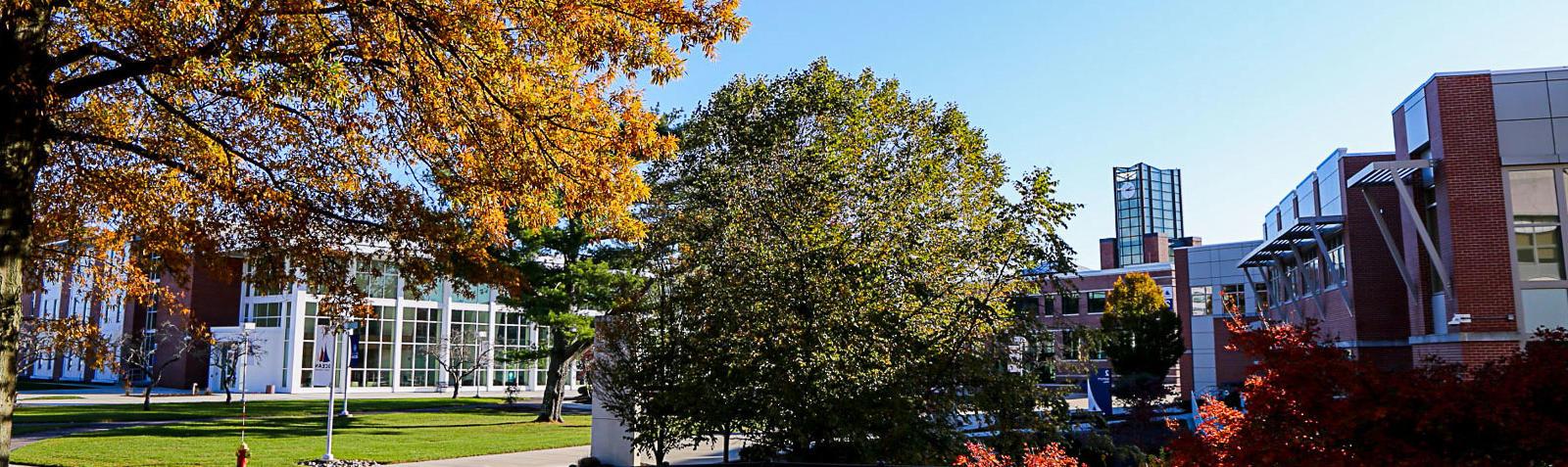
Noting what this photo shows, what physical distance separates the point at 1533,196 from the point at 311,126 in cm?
2642

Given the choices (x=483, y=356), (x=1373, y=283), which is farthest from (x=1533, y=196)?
(x=483, y=356)

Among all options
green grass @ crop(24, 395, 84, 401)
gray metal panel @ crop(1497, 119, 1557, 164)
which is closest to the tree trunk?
gray metal panel @ crop(1497, 119, 1557, 164)

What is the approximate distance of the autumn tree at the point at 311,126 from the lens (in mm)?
8398

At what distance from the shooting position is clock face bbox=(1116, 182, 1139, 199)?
516ft

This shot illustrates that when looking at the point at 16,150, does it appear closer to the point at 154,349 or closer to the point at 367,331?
the point at 367,331

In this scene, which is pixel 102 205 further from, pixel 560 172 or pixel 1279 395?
pixel 1279 395

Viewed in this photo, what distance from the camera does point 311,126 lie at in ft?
37.3

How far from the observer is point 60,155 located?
11.1 metres

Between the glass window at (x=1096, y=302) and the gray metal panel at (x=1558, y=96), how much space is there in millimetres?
56695

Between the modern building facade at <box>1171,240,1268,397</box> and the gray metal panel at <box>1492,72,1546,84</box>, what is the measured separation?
31.7m

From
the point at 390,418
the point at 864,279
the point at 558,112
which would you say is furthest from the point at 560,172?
the point at 390,418

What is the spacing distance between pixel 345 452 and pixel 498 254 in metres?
11.7

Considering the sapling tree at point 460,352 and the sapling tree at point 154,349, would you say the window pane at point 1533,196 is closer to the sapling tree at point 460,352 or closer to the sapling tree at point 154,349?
the sapling tree at point 154,349

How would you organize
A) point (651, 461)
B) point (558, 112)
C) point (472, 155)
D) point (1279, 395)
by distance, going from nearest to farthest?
→ point (1279, 395)
point (558, 112)
point (472, 155)
point (651, 461)
